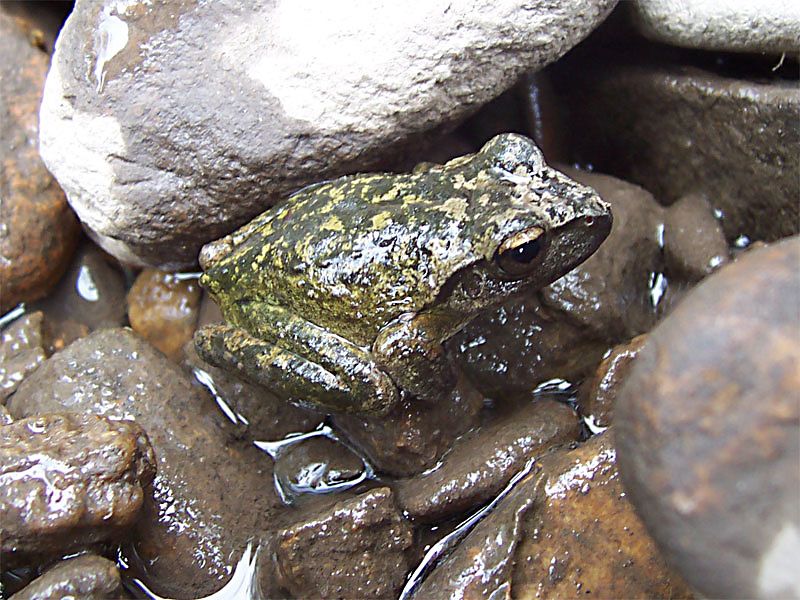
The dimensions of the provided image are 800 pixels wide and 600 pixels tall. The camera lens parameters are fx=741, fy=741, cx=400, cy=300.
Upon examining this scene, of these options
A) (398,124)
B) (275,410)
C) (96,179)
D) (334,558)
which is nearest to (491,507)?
(334,558)

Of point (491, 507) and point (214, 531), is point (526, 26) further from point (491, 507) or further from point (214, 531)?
point (214, 531)

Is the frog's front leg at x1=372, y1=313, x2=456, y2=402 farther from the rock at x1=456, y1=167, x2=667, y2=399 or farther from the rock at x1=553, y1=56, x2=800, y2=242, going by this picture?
the rock at x1=553, y1=56, x2=800, y2=242

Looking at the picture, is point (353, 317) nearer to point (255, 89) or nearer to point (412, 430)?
Result: point (412, 430)

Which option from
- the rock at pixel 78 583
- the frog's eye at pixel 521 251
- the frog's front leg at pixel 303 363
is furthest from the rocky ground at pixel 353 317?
the frog's eye at pixel 521 251

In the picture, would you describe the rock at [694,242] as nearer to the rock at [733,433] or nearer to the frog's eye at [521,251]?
the frog's eye at [521,251]

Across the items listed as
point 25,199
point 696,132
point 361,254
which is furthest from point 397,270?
point 25,199

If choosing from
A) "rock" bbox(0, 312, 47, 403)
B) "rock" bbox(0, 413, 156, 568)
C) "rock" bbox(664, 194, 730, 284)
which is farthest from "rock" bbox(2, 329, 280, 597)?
"rock" bbox(664, 194, 730, 284)
